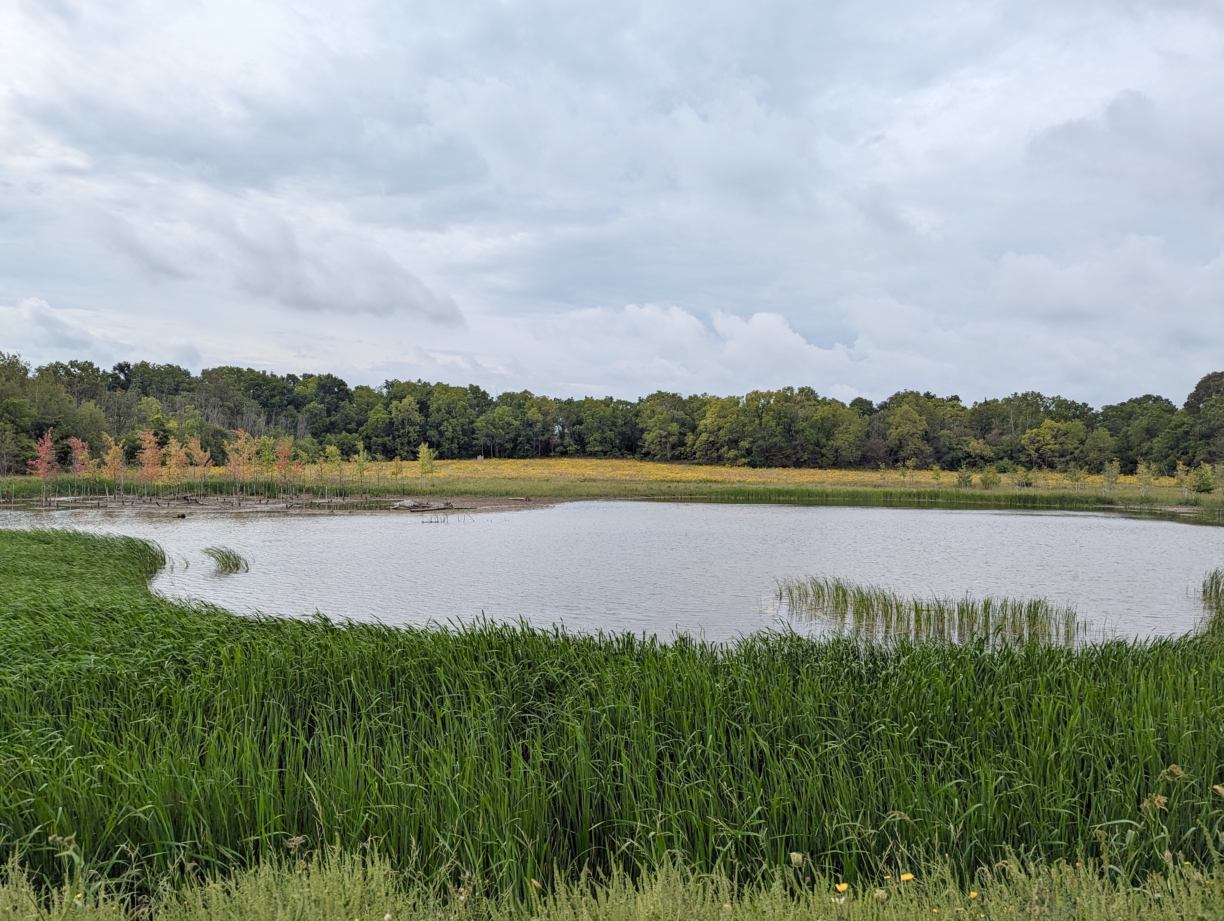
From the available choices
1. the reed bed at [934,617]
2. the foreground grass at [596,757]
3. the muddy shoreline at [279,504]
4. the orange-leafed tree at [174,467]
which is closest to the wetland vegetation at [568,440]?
the orange-leafed tree at [174,467]

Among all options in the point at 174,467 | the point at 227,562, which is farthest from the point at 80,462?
the point at 227,562

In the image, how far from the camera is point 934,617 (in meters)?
14.1

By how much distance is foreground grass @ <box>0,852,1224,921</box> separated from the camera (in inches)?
123

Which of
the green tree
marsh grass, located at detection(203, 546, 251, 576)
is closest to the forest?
the green tree

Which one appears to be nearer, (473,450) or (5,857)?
(5,857)

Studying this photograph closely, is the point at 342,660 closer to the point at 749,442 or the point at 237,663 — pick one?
the point at 237,663

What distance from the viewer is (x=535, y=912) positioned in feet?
11.7

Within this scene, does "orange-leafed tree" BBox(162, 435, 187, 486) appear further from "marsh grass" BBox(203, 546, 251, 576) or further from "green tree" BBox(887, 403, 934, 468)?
"green tree" BBox(887, 403, 934, 468)

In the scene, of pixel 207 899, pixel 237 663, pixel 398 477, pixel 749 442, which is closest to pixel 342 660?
pixel 237 663

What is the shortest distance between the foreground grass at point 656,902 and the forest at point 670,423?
83183 mm

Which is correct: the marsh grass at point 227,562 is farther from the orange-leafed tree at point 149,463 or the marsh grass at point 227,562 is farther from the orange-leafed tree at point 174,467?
the orange-leafed tree at point 149,463

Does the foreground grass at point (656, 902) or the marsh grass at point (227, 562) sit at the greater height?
the foreground grass at point (656, 902)

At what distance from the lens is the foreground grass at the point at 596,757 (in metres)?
4.34

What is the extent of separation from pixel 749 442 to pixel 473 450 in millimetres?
44453
